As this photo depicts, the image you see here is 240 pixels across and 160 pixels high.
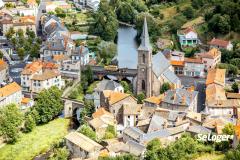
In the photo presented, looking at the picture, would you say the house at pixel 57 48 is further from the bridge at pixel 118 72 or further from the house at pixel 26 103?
the house at pixel 26 103

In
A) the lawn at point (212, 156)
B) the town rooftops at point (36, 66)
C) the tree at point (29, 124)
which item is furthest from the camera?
the town rooftops at point (36, 66)

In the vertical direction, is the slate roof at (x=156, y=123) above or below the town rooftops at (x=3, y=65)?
below

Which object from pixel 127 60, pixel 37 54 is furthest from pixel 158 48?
pixel 37 54

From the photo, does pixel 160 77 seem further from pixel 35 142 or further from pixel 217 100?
pixel 35 142

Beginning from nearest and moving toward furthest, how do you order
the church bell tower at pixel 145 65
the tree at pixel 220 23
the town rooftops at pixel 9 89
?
the church bell tower at pixel 145 65
the town rooftops at pixel 9 89
the tree at pixel 220 23

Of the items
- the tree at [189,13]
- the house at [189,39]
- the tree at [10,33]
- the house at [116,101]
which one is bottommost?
the house at [116,101]

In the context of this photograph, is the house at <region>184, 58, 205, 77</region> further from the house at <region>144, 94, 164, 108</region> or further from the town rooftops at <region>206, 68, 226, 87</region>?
the house at <region>144, 94, 164, 108</region>

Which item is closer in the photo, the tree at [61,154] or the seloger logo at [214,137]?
the seloger logo at [214,137]

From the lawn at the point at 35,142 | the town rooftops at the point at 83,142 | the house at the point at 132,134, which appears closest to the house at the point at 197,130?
the house at the point at 132,134
